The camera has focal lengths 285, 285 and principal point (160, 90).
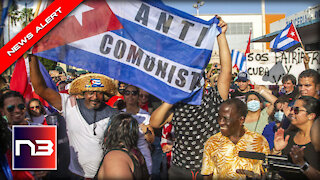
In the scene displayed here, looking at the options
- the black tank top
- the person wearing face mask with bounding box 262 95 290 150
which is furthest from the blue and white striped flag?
the person wearing face mask with bounding box 262 95 290 150

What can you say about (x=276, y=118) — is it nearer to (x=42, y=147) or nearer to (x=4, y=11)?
(x=42, y=147)

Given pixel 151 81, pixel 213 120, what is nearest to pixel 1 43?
pixel 151 81

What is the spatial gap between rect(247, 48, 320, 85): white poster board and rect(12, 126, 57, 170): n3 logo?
11.9ft

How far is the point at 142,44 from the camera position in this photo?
3.04 meters

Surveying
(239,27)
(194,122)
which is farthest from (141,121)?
(239,27)

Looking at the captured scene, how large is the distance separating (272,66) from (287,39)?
38.6 inches

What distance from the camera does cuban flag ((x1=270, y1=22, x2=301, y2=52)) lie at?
5555mm

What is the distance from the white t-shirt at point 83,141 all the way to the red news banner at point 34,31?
0.82 m

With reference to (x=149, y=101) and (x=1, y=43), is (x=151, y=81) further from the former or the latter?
Result: (x=1, y=43)

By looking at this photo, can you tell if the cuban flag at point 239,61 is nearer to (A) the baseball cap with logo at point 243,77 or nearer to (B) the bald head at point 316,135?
(A) the baseball cap with logo at point 243,77

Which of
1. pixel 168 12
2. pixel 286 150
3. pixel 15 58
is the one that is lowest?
pixel 286 150

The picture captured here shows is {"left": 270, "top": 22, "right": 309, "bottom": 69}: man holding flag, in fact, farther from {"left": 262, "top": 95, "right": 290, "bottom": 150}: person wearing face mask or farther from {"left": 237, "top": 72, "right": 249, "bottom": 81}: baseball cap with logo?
{"left": 262, "top": 95, "right": 290, "bottom": 150}: person wearing face mask

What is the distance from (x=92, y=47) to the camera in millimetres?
3031

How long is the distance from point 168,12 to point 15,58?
62.5 inches
